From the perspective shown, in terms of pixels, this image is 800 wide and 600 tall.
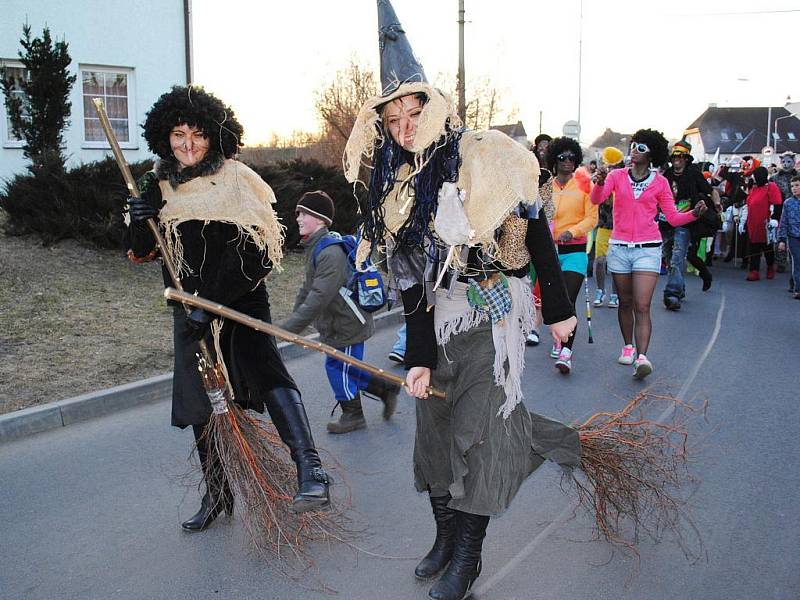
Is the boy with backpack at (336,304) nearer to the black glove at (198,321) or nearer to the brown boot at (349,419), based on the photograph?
the brown boot at (349,419)

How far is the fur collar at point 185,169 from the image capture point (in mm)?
3953

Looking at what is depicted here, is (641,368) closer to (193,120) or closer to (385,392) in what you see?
(385,392)

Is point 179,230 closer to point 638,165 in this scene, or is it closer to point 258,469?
point 258,469

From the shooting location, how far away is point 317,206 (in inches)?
235

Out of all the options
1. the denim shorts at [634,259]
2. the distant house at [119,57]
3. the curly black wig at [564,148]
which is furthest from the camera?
the distant house at [119,57]

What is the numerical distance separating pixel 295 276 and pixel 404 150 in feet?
31.2

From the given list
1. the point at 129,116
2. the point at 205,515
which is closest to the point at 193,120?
the point at 205,515

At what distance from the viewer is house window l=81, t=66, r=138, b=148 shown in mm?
→ 18422

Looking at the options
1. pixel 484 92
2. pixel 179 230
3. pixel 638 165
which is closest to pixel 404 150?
pixel 179 230

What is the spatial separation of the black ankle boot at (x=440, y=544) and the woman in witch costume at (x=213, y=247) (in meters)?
0.53

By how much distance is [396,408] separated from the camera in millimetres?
6547

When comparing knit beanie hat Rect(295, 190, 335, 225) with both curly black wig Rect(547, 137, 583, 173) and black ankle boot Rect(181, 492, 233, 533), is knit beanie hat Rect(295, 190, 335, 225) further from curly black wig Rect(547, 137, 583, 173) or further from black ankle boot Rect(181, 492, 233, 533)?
curly black wig Rect(547, 137, 583, 173)

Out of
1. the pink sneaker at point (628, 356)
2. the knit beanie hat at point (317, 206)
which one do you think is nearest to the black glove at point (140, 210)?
the knit beanie hat at point (317, 206)

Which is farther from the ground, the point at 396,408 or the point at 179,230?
the point at 179,230
